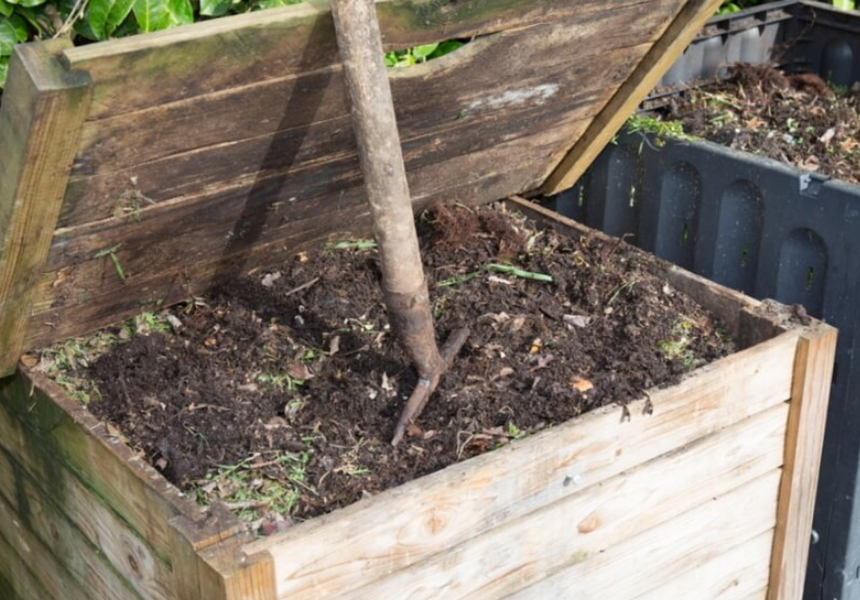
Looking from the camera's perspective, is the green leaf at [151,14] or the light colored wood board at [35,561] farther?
the light colored wood board at [35,561]

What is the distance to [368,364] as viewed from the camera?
7.74 ft

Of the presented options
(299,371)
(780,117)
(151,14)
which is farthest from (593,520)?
(780,117)

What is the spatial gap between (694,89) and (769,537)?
4.56 ft

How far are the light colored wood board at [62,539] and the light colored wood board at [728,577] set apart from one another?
98cm

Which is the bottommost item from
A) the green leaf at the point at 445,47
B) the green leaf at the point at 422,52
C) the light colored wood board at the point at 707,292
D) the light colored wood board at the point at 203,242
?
the light colored wood board at the point at 707,292

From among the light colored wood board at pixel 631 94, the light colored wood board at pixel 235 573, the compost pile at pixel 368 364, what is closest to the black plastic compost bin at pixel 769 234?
the light colored wood board at pixel 631 94

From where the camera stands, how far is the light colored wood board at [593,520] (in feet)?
6.49

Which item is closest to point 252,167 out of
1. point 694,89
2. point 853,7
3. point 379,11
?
point 379,11

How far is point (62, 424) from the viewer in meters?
2.18

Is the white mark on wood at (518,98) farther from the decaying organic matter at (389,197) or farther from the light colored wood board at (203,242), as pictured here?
the decaying organic matter at (389,197)

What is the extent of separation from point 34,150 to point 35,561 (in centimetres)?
117

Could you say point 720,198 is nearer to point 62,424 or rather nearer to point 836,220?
point 836,220

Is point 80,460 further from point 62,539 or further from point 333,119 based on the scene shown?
point 333,119

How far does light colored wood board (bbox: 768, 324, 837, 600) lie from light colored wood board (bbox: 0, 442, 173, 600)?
1.25 metres
